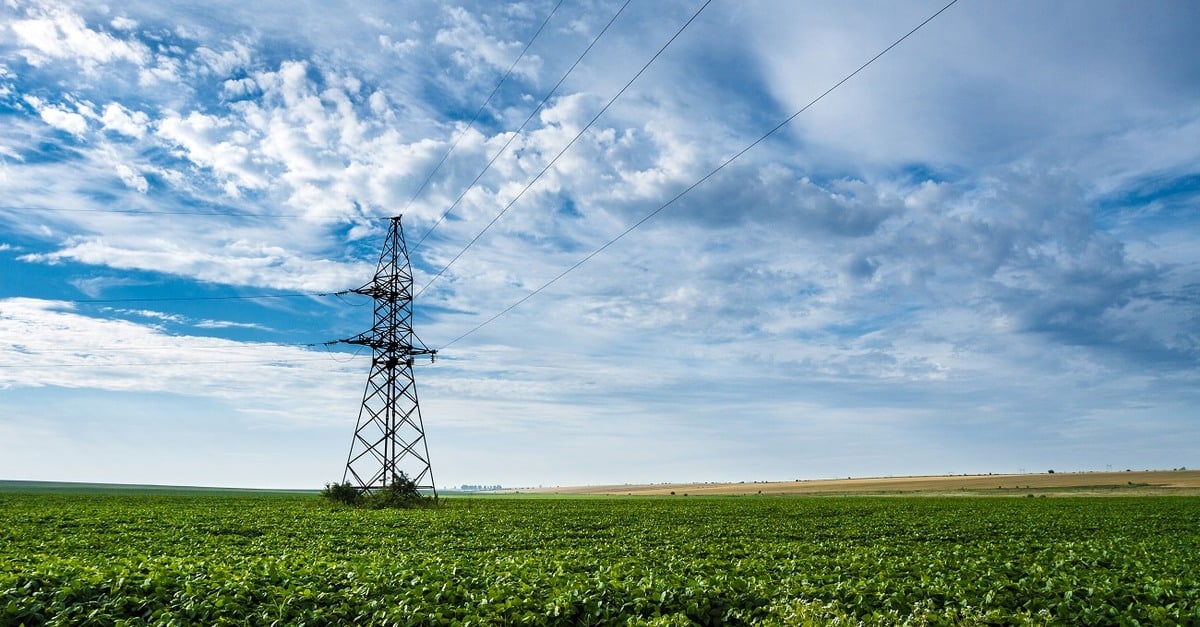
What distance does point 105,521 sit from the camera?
38031mm

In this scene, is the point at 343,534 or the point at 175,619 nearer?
the point at 175,619

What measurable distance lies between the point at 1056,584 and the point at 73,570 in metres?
20.2

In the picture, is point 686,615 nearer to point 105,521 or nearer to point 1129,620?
point 1129,620

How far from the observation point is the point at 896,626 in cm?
1212

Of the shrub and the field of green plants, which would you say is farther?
the shrub

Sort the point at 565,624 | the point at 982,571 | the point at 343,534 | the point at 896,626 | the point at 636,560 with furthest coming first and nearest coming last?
the point at 343,534
the point at 636,560
the point at 982,571
the point at 565,624
the point at 896,626

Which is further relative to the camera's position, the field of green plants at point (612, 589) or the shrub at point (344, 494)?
the shrub at point (344, 494)

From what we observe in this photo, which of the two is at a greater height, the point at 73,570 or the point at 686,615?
the point at 73,570

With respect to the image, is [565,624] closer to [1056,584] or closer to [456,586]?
[456,586]

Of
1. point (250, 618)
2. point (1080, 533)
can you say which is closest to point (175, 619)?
point (250, 618)

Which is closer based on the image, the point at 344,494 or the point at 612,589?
the point at 612,589

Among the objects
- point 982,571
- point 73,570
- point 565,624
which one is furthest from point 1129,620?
point 73,570

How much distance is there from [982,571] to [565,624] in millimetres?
11466

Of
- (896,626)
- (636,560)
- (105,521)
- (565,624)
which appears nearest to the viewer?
(896,626)
